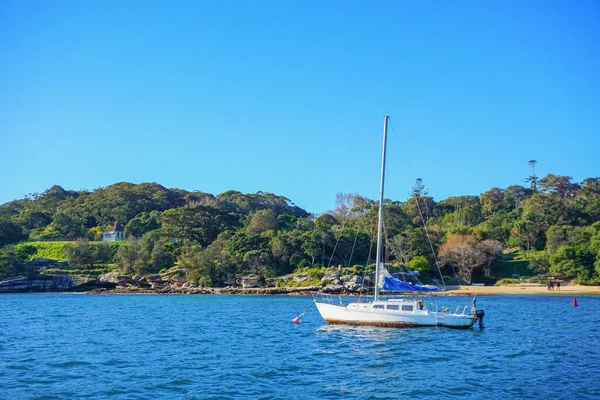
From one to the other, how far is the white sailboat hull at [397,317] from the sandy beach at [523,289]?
120 ft

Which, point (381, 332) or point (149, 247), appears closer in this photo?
point (381, 332)

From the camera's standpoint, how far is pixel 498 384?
67.6ft

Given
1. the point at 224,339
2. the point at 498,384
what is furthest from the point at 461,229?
the point at 498,384

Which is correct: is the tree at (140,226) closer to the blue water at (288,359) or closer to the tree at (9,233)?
the tree at (9,233)

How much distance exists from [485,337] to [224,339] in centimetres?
1564

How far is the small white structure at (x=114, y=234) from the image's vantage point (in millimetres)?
112438

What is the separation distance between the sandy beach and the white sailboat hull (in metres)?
36.7

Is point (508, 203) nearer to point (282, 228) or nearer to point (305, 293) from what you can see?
point (282, 228)

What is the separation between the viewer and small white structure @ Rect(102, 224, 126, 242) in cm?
11244

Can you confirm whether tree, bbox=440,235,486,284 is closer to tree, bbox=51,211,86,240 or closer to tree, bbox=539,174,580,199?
tree, bbox=539,174,580,199

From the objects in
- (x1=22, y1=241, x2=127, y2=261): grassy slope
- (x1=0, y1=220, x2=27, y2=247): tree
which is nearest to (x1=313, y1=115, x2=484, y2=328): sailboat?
(x1=22, y1=241, x2=127, y2=261): grassy slope

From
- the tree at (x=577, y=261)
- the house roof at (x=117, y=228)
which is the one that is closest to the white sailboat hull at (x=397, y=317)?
the tree at (x=577, y=261)

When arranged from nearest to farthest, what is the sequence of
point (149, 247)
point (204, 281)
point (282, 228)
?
point (204, 281), point (149, 247), point (282, 228)

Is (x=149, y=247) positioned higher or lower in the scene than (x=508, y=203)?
lower
